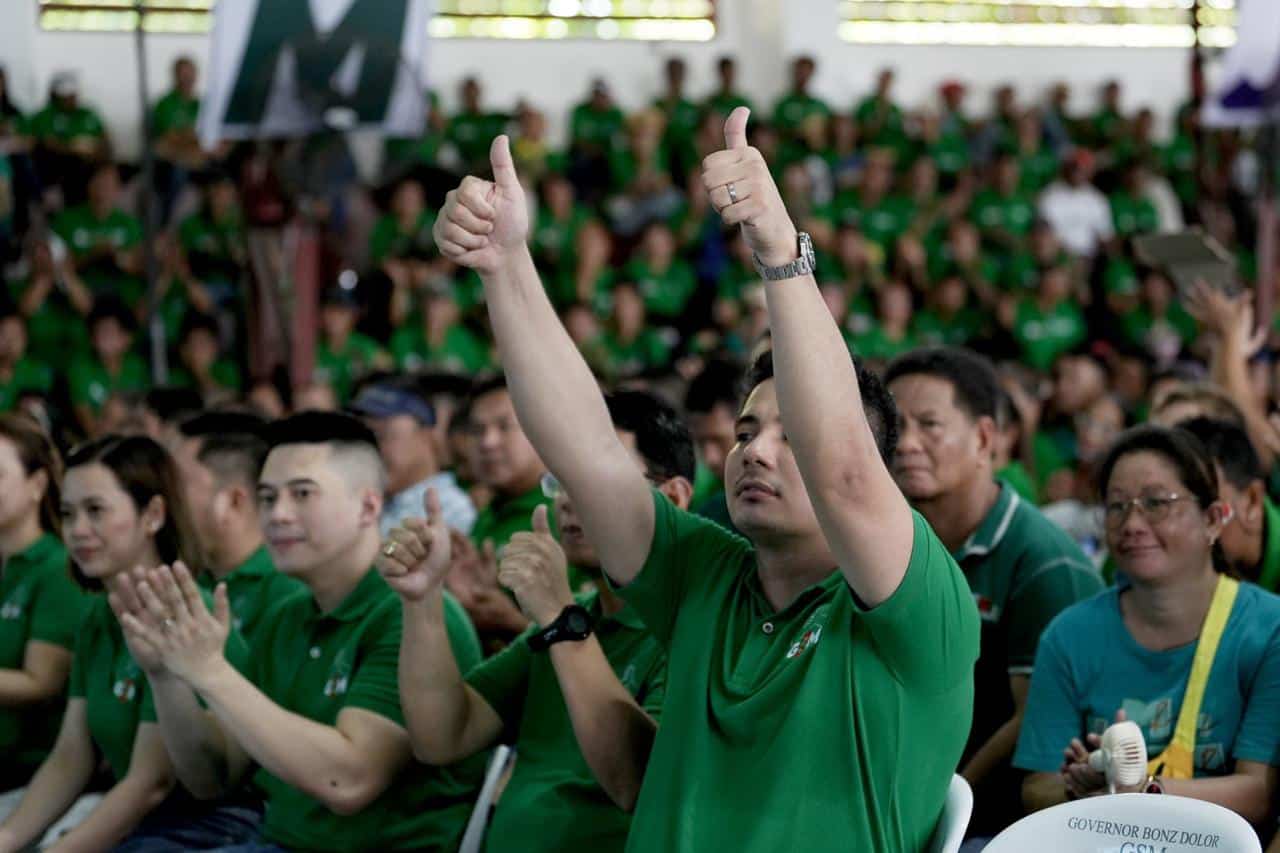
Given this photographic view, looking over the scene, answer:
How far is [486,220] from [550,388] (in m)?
0.26

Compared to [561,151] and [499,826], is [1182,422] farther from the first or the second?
[561,151]

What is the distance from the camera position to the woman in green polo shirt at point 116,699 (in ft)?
12.5

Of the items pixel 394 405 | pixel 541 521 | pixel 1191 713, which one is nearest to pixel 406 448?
pixel 394 405

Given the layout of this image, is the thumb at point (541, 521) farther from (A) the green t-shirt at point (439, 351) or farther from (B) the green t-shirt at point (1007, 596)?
(A) the green t-shirt at point (439, 351)

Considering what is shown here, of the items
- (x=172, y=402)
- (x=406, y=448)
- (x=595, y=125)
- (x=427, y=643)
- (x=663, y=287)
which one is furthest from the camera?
(x=595, y=125)

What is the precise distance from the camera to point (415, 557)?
3.05 meters

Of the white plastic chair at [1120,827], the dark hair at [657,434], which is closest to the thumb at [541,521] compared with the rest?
the dark hair at [657,434]

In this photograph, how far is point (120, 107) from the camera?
39.1ft

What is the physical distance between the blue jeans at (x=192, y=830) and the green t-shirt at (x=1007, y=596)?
1.58 m

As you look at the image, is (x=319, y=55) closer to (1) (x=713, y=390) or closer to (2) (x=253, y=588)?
(1) (x=713, y=390)

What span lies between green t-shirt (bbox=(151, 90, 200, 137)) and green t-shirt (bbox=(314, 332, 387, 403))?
2.33 meters

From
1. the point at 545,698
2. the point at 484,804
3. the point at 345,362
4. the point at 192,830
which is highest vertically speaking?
the point at 345,362

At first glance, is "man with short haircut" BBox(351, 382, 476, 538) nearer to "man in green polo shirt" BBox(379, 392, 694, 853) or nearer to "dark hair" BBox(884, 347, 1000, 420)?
"dark hair" BBox(884, 347, 1000, 420)

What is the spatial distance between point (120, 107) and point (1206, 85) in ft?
25.3
